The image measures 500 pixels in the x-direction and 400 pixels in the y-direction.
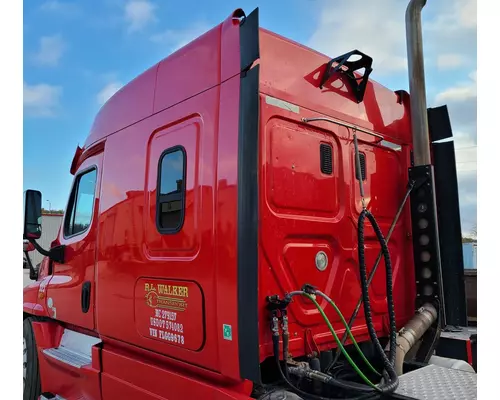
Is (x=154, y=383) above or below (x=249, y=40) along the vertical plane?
below

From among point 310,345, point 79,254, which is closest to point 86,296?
point 79,254

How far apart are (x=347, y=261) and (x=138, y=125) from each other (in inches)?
73.7

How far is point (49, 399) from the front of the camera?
393 centimetres

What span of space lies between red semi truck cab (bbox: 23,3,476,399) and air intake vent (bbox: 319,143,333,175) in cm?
1

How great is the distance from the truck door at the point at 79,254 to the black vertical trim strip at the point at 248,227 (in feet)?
5.91

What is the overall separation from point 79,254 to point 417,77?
10.8 feet

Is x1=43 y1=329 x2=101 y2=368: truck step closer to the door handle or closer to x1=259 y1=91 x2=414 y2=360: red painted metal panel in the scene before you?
the door handle

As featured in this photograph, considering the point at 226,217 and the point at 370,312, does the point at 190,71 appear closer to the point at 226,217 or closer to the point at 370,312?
the point at 226,217

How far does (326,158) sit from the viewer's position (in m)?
2.97

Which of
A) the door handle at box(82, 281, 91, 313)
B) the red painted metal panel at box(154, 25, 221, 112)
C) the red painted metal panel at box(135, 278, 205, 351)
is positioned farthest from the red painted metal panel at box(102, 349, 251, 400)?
the red painted metal panel at box(154, 25, 221, 112)

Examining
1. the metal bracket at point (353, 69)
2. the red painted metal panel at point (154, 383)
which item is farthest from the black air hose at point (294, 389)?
the metal bracket at point (353, 69)

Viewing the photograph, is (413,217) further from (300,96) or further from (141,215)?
(141,215)

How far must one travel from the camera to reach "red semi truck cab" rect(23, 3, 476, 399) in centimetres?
241

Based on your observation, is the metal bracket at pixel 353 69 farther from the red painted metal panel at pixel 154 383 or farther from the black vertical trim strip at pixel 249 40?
the red painted metal panel at pixel 154 383
